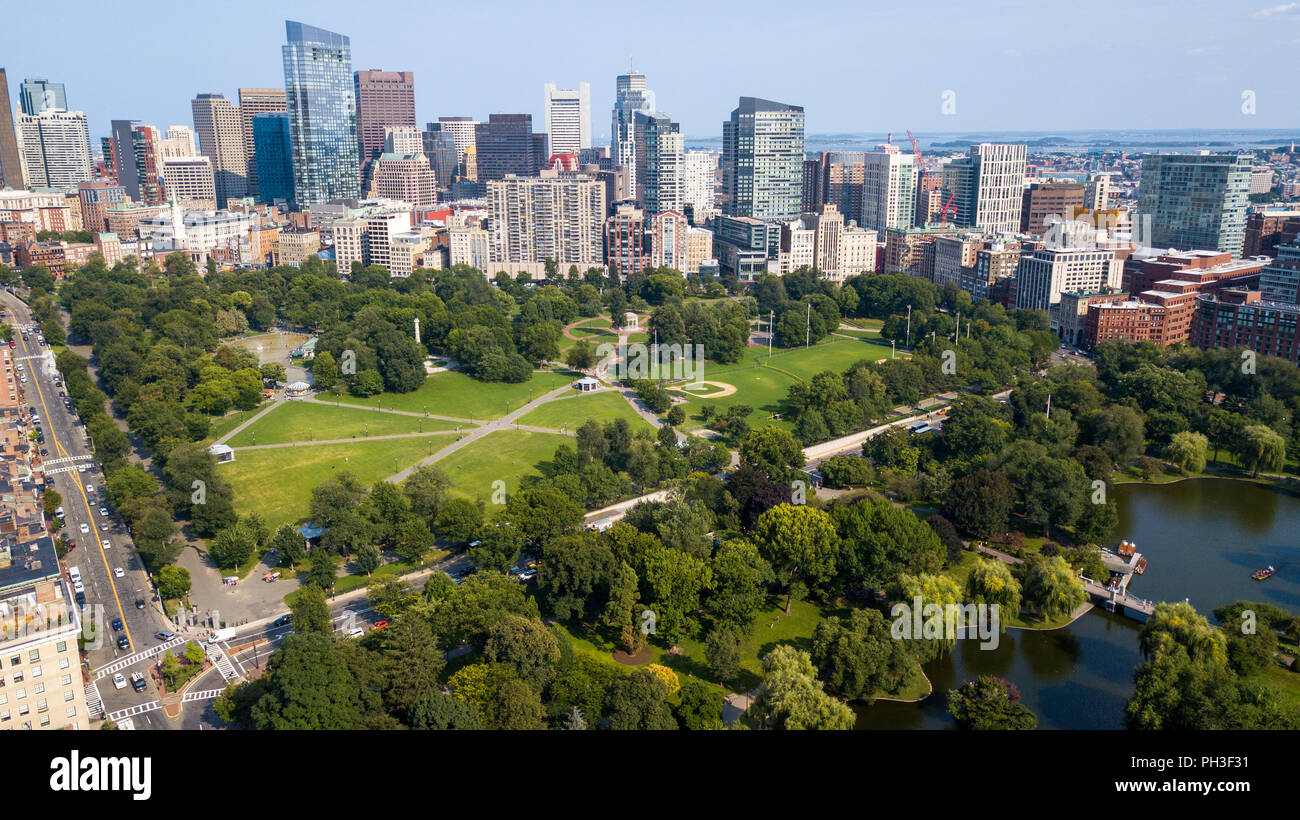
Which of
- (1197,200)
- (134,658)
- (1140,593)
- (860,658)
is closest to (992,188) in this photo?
(1197,200)

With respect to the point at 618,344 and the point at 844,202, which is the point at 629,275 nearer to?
the point at 618,344

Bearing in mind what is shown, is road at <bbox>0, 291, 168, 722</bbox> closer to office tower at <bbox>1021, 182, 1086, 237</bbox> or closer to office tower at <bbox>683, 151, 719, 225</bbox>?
office tower at <bbox>683, 151, 719, 225</bbox>

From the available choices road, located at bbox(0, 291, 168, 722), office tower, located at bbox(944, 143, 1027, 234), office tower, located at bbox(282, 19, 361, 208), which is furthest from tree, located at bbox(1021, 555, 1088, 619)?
office tower, located at bbox(282, 19, 361, 208)

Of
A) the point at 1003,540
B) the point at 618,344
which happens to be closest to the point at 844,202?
the point at 618,344

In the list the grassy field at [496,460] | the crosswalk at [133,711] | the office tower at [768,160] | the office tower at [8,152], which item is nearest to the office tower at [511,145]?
the office tower at [768,160]

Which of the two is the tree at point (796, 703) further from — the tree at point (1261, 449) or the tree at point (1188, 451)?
the tree at point (1261, 449)

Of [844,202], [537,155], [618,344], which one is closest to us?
[618,344]
